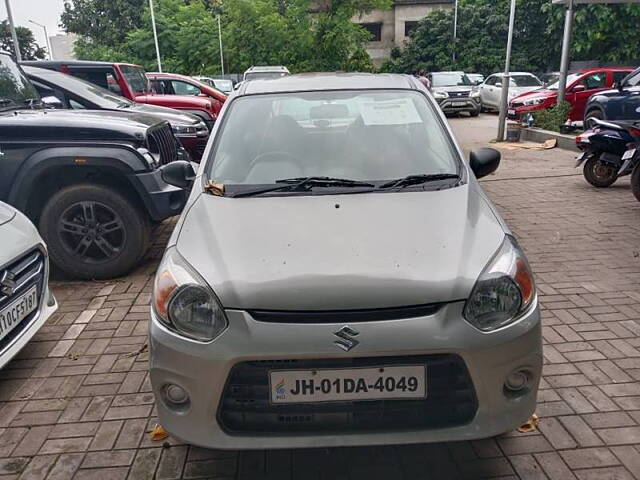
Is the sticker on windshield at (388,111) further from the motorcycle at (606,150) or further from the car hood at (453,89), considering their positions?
the car hood at (453,89)

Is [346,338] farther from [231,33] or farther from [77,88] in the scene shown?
[231,33]

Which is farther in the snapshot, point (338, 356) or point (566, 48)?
point (566, 48)

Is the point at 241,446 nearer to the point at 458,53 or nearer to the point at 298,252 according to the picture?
the point at 298,252

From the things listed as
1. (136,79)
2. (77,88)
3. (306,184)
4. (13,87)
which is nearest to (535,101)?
(136,79)

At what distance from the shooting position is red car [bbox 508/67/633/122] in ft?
49.5

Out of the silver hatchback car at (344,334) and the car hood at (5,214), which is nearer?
the silver hatchback car at (344,334)

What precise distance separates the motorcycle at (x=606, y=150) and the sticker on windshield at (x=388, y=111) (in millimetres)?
4730

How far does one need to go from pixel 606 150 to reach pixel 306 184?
20.4 ft

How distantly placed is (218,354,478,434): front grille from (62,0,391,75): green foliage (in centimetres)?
2462

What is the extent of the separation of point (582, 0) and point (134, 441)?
13.0 meters

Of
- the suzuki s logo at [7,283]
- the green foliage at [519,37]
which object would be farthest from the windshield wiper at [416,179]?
the green foliage at [519,37]

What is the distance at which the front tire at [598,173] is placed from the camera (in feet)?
26.3

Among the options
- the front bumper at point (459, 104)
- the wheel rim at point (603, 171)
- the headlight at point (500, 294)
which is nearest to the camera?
the headlight at point (500, 294)

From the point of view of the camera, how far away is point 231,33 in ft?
94.9
